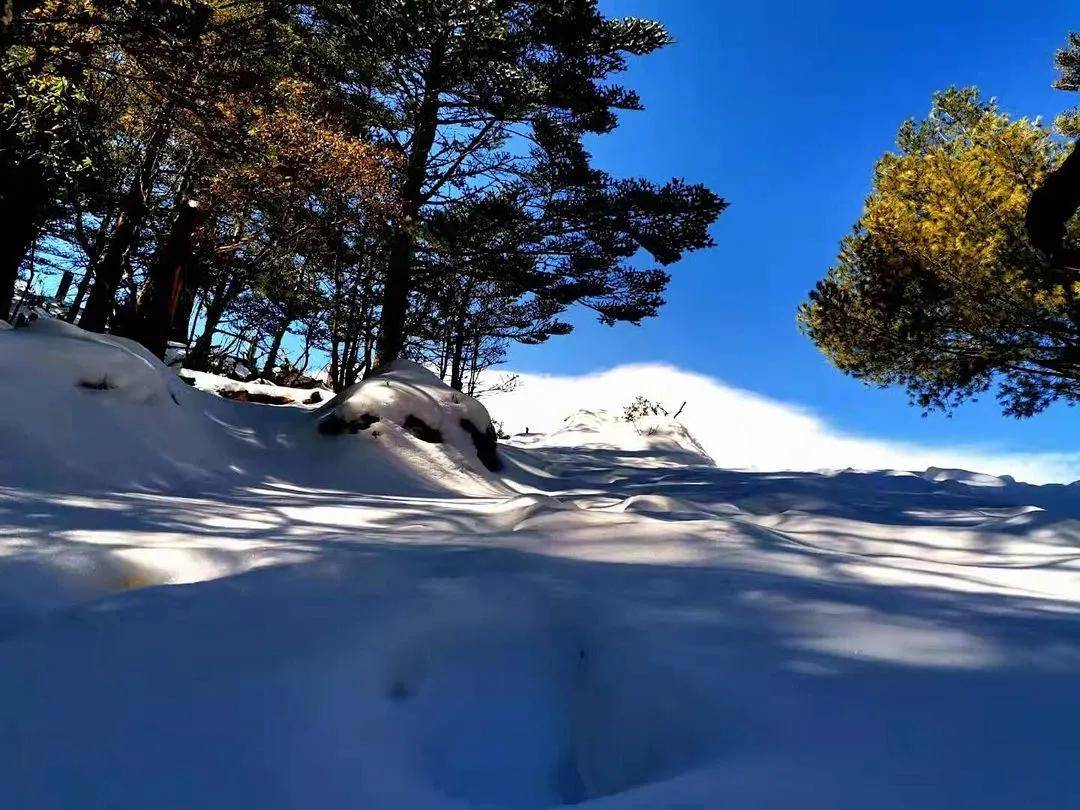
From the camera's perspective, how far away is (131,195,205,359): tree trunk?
8.53 metres

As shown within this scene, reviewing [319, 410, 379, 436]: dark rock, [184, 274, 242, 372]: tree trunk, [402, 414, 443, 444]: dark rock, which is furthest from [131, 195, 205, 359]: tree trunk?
[402, 414, 443, 444]: dark rock

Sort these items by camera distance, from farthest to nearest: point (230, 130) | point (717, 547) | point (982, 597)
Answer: point (230, 130)
point (717, 547)
point (982, 597)

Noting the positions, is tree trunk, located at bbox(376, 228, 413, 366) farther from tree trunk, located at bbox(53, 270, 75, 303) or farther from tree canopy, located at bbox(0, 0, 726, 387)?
tree trunk, located at bbox(53, 270, 75, 303)

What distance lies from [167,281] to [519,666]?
9286mm

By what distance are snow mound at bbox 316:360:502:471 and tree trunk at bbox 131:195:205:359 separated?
12.6 ft

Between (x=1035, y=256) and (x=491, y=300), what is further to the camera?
(x=491, y=300)

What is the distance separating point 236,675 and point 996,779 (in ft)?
4.72

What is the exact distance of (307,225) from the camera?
29.4ft

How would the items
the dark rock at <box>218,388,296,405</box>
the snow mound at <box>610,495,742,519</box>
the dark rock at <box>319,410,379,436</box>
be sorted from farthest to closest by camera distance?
the dark rock at <box>218,388,296,405</box> → the dark rock at <box>319,410,379,436</box> → the snow mound at <box>610,495,742,519</box>

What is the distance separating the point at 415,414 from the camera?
246 inches

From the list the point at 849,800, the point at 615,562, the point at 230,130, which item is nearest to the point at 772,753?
the point at 849,800

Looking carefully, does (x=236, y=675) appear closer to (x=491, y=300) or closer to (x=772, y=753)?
(x=772, y=753)

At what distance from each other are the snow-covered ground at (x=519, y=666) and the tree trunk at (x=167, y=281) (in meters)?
6.49

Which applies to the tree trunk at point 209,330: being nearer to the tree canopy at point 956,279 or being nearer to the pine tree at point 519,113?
the pine tree at point 519,113
